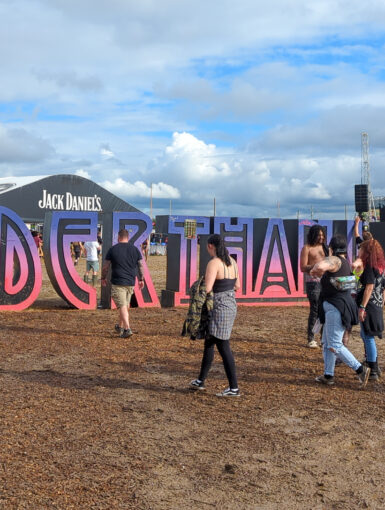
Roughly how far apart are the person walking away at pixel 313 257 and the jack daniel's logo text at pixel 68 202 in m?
23.6

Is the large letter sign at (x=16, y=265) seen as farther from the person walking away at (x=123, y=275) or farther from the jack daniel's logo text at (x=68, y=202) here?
the jack daniel's logo text at (x=68, y=202)

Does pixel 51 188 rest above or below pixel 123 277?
above

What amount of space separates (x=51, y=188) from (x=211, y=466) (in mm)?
28364

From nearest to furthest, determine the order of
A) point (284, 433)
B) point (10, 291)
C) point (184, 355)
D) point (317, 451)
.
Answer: point (317, 451), point (284, 433), point (184, 355), point (10, 291)

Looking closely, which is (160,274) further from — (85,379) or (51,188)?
(85,379)

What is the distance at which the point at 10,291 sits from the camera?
13.5m

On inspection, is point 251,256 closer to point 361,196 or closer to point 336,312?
point 336,312

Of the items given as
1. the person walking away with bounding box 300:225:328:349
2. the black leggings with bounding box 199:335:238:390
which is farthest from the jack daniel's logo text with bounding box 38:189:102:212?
the black leggings with bounding box 199:335:238:390

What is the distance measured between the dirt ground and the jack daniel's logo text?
73.7 ft

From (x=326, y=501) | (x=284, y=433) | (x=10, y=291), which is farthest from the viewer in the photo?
(x=10, y=291)

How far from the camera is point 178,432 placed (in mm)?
5457

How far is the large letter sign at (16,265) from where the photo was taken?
13.5 m

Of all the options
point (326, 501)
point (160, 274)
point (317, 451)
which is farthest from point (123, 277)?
point (160, 274)

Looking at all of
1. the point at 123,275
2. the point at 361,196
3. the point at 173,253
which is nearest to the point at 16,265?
the point at 173,253
